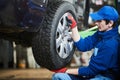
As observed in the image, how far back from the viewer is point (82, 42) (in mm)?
3416

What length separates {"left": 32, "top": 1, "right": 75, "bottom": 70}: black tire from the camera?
3555 millimetres

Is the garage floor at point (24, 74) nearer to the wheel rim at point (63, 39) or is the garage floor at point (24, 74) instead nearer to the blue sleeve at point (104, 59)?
the wheel rim at point (63, 39)

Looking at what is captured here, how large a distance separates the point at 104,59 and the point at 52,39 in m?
0.62

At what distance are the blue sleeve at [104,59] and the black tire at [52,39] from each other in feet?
1.67

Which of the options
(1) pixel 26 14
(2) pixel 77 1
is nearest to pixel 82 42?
(1) pixel 26 14

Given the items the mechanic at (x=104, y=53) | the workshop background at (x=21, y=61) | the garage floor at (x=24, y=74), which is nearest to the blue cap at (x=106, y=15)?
the mechanic at (x=104, y=53)

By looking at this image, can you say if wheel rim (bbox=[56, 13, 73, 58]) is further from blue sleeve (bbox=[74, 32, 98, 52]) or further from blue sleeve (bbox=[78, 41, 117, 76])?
blue sleeve (bbox=[78, 41, 117, 76])

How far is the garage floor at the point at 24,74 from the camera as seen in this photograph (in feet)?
20.2

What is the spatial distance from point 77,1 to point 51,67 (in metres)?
1.16

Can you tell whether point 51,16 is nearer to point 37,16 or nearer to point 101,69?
point 37,16

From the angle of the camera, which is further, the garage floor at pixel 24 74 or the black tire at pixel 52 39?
the garage floor at pixel 24 74

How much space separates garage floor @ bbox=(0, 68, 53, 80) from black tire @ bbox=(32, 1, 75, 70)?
222 centimetres

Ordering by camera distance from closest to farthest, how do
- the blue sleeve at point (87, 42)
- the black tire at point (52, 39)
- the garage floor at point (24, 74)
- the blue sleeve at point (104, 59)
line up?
the blue sleeve at point (104, 59) < the blue sleeve at point (87, 42) < the black tire at point (52, 39) < the garage floor at point (24, 74)

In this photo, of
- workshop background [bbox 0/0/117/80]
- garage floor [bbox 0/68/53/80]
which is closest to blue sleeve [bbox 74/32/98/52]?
garage floor [bbox 0/68/53/80]
